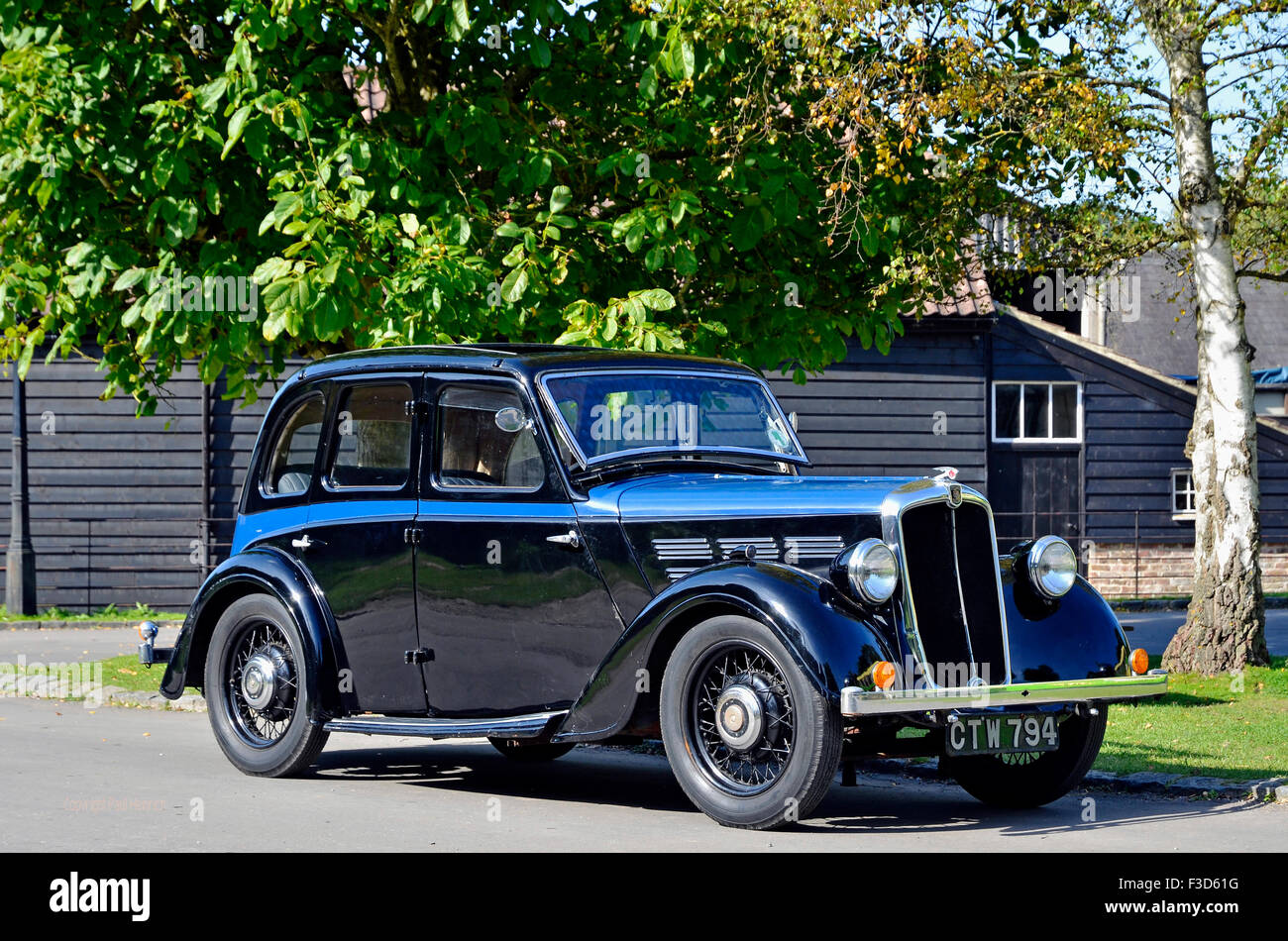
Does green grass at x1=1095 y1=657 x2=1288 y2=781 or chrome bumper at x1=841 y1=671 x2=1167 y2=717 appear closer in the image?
chrome bumper at x1=841 y1=671 x2=1167 y2=717

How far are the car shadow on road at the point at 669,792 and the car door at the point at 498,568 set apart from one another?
69 cm

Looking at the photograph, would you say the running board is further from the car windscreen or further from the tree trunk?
the tree trunk

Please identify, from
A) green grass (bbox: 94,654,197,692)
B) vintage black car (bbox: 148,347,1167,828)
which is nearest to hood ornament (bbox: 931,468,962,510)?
vintage black car (bbox: 148,347,1167,828)

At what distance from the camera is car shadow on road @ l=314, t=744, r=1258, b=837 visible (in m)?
7.62

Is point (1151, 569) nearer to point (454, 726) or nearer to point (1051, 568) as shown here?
point (1051, 568)

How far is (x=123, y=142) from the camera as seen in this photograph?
39.5ft

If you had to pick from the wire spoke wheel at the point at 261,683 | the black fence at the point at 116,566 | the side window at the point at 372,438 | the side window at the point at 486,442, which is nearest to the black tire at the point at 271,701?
the wire spoke wheel at the point at 261,683

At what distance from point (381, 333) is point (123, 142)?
2.69m

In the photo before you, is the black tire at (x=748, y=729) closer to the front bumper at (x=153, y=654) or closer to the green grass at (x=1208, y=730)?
the green grass at (x=1208, y=730)

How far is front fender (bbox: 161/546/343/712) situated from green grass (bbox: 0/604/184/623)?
1464cm

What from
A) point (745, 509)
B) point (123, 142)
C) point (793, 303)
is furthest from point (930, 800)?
point (123, 142)

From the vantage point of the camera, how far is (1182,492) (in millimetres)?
28656

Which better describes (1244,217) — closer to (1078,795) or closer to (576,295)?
(576,295)

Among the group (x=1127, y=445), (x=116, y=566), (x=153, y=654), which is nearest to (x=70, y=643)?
(x=116, y=566)
